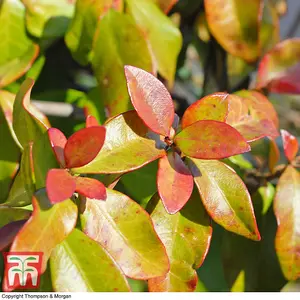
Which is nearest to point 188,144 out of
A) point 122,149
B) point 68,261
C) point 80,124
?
point 122,149

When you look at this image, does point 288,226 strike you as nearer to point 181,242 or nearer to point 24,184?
point 181,242

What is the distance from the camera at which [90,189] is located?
0.50 meters

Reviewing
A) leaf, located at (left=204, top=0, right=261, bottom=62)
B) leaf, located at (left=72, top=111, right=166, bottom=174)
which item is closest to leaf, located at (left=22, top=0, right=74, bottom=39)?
leaf, located at (left=204, top=0, right=261, bottom=62)

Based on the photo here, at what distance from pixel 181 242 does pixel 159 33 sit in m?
0.36

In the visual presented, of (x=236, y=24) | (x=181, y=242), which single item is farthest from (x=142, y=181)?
(x=236, y=24)

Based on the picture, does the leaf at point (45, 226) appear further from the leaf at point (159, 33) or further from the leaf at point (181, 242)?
the leaf at point (159, 33)

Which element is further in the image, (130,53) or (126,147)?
(130,53)

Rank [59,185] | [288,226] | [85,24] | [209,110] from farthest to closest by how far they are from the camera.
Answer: [85,24] → [288,226] → [209,110] → [59,185]

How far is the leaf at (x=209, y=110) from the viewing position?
0.56m

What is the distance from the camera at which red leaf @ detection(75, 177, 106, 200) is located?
19.2 inches

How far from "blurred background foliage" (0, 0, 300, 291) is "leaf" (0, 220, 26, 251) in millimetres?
191

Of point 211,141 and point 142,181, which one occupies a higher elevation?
point 211,141

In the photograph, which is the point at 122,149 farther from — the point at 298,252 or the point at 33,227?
the point at 298,252

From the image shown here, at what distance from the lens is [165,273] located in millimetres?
542
